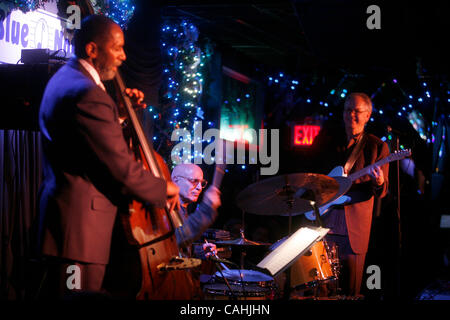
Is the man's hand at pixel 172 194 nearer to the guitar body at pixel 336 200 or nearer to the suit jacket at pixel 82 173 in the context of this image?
the suit jacket at pixel 82 173

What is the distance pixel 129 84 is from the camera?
19.0 feet

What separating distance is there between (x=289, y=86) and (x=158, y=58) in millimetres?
5714

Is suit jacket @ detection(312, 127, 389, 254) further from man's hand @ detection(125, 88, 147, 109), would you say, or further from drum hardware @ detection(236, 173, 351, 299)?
man's hand @ detection(125, 88, 147, 109)

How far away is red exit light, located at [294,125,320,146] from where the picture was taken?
12148 millimetres

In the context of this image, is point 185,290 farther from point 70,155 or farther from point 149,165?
point 70,155

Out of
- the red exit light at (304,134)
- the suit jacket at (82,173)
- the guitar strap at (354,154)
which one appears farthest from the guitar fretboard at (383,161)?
the red exit light at (304,134)

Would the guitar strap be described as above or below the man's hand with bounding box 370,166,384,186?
above

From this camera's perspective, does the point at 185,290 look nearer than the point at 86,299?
No

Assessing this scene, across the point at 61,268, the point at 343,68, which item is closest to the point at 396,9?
the point at 343,68

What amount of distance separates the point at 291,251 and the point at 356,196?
1.89 m

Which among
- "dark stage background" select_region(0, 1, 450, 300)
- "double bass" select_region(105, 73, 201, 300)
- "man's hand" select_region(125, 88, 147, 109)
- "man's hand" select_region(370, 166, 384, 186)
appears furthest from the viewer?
"man's hand" select_region(370, 166, 384, 186)

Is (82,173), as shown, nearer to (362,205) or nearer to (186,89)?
(362,205)

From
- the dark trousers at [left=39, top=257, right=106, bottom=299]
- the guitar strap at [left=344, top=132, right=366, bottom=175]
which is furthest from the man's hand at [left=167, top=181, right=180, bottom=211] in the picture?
the guitar strap at [left=344, top=132, right=366, bottom=175]

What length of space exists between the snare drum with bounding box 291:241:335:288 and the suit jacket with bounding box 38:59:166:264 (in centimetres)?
235
